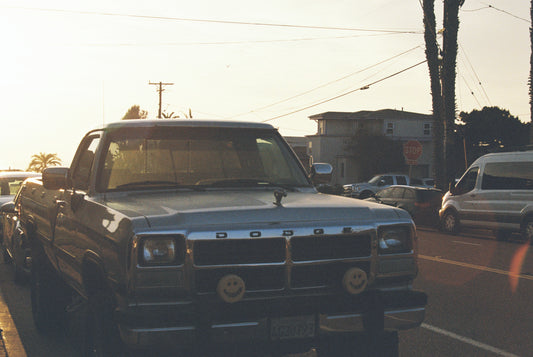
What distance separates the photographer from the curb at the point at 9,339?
6.45 m

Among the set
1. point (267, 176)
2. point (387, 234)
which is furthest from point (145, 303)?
point (267, 176)

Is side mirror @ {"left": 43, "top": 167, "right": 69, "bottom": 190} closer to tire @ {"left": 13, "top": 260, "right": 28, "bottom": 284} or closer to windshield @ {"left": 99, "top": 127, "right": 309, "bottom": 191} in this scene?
windshield @ {"left": 99, "top": 127, "right": 309, "bottom": 191}

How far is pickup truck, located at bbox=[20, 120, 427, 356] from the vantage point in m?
4.11

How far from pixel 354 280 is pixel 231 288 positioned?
0.81m

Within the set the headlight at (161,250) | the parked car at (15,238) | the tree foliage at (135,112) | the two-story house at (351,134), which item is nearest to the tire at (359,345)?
the headlight at (161,250)

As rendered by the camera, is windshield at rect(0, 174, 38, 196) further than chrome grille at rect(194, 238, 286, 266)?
Yes

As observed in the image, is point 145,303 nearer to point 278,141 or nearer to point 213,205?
point 213,205

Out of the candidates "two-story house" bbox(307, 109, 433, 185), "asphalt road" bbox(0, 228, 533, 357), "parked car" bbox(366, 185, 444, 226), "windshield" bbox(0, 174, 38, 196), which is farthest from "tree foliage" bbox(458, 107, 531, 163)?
"windshield" bbox(0, 174, 38, 196)

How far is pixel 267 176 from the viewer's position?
598 cm

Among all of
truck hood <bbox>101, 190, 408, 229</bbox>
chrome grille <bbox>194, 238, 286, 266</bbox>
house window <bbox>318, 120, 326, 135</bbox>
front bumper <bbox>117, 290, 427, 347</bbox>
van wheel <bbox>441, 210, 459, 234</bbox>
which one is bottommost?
van wheel <bbox>441, 210, 459, 234</bbox>

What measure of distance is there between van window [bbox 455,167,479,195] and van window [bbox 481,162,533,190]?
0.51m

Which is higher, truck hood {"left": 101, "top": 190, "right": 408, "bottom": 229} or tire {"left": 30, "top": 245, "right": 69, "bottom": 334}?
truck hood {"left": 101, "top": 190, "right": 408, "bottom": 229}

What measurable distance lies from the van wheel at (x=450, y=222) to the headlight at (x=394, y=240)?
17.8 metres

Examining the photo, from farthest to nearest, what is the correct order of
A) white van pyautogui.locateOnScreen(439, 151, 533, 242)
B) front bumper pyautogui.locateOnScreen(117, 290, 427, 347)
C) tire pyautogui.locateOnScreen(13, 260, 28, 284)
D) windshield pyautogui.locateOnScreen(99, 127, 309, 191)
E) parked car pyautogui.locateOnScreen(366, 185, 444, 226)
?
parked car pyautogui.locateOnScreen(366, 185, 444, 226) < white van pyautogui.locateOnScreen(439, 151, 533, 242) < tire pyautogui.locateOnScreen(13, 260, 28, 284) < windshield pyautogui.locateOnScreen(99, 127, 309, 191) < front bumper pyautogui.locateOnScreen(117, 290, 427, 347)
